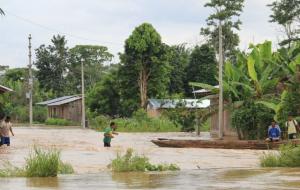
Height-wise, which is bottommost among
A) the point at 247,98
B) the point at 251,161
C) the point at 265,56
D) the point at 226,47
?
the point at 251,161

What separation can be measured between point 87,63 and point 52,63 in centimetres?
921

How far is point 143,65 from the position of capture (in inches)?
2058

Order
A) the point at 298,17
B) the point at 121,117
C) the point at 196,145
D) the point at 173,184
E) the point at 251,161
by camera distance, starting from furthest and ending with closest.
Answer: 1. the point at 121,117
2. the point at 298,17
3. the point at 196,145
4. the point at 251,161
5. the point at 173,184

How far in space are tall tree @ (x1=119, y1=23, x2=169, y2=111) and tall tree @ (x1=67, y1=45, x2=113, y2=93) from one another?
27.2 m

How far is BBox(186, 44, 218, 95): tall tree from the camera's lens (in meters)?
63.0

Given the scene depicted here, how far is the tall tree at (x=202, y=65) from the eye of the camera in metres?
63.0

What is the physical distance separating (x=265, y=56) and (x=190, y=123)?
12341 mm

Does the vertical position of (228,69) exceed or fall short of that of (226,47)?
it falls short

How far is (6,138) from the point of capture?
2689 centimetres

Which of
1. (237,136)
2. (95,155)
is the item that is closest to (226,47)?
(237,136)

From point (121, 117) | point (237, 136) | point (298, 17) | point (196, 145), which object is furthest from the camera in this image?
point (121, 117)

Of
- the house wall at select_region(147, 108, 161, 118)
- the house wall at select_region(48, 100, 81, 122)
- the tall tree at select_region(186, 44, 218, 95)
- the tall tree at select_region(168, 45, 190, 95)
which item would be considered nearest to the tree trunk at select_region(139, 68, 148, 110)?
the house wall at select_region(147, 108, 161, 118)

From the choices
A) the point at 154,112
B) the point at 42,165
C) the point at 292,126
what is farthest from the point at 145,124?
the point at 42,165

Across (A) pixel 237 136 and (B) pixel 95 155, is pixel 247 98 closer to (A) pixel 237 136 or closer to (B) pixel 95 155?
(A) pixel 237 136
